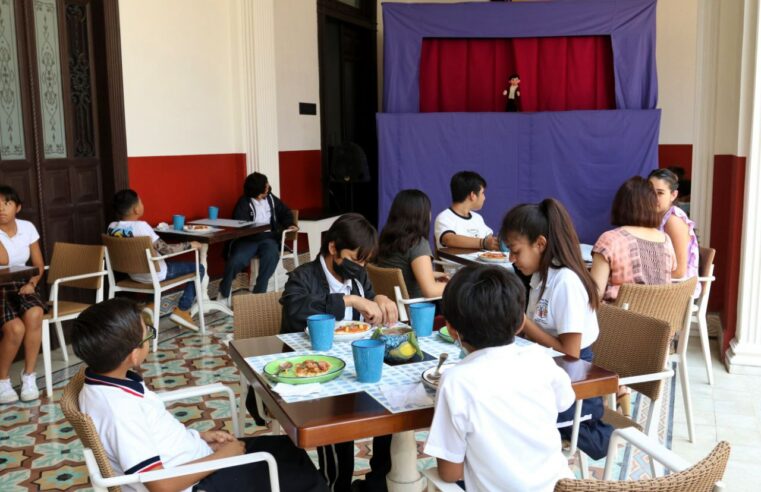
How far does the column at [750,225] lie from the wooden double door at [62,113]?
4065 mm

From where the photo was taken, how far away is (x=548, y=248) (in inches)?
93.2

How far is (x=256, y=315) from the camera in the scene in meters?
2.80

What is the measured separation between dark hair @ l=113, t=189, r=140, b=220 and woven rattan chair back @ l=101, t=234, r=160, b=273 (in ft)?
0.74

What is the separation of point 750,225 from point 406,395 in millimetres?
3139

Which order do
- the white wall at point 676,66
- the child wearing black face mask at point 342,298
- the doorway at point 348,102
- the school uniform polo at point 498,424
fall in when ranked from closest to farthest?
1. the school uniform polo at point 498,424
2. the child wearing black face mask at point 342,298
3. the doorway at point 348,102
4. the white wall at point 676,66

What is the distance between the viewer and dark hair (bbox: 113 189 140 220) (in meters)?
4.82

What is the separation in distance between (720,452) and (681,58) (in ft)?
26.0

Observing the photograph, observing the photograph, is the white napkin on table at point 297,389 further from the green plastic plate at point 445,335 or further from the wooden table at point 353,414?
the green plastic plate at point 445,335

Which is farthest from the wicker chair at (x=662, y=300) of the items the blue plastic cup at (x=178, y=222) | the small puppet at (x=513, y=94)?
the small puppet at (x=513, y=94)

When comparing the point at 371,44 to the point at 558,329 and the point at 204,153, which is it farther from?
the point at 558,329

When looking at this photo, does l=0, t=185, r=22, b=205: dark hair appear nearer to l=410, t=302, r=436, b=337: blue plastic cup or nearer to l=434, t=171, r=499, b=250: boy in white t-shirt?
l=434, t=171, r=499, b=250: boy in white t-shirt

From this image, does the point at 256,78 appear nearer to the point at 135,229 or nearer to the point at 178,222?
the point at 178,222

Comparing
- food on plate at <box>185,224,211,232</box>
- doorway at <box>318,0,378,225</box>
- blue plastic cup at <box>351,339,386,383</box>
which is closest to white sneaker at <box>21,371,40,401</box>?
food on plate at <box>185,224,211,232</box>

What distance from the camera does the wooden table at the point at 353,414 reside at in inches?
65.9
